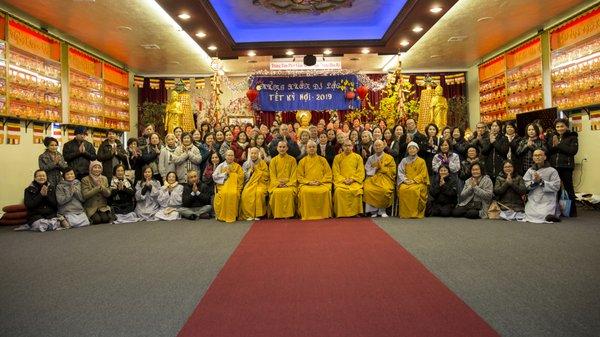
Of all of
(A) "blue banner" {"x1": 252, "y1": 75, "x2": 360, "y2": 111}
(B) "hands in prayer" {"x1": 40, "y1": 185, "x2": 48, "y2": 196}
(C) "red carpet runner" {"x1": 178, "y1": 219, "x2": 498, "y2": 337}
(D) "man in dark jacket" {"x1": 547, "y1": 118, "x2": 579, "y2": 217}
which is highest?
(A) "blue banner" {"x1": 252, "y1": 75, "x2": 360, "y2": 111}

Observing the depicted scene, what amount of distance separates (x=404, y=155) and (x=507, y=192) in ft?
5.40

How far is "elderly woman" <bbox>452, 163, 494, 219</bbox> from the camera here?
246 inches

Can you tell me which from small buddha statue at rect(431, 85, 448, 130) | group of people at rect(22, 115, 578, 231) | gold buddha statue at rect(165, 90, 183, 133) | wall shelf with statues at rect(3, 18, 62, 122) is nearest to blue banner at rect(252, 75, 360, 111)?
small buddha statue at rect(431, 85, 448, 130)

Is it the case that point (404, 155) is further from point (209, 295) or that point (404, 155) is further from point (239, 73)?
point (239, 73)

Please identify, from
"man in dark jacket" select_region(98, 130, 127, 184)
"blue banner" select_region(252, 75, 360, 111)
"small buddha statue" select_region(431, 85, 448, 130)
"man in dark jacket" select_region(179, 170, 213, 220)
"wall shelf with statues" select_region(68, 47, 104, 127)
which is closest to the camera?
"man in dark jacket" select_region(179, 170, 213, 220)

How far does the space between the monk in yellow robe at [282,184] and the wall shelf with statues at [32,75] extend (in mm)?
4450

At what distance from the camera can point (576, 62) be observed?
788 centimetres

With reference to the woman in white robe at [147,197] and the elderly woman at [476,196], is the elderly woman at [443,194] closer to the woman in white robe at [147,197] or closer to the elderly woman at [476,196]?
the elderly woman at [476,196]

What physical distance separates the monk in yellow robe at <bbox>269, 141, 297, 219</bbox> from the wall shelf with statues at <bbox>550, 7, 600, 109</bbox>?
17.3ft

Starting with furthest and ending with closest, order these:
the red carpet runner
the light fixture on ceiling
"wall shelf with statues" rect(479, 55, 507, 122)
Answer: "wall shelf with statues" rect(479, 55, 507, 122) < the light fixture on ceiling < the red carpet runner

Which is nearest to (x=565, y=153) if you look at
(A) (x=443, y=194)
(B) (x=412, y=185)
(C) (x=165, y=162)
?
(A) (x=443, y=194)

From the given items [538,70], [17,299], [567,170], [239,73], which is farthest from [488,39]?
[17,299]

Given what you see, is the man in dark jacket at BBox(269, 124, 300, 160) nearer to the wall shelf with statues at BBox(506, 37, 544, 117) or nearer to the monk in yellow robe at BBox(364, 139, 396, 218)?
the monk in yellow robe at BBox(364, 139, 396, 218)

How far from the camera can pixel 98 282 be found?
3252mm
